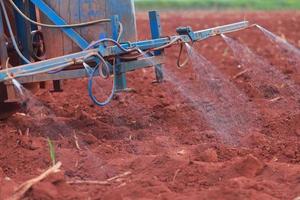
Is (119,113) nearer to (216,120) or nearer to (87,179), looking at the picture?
(216,120)

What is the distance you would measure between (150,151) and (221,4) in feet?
107

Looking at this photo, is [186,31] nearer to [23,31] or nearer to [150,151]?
[150,151]

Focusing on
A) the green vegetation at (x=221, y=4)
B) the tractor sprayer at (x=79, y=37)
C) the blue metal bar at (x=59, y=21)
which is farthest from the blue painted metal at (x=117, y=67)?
the green vegetation at (x=221, y=4)

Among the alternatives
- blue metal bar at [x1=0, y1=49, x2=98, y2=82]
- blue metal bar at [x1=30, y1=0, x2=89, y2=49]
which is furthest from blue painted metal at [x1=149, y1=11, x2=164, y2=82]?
blue metal bar at [x1=0, y1=49, x2=98, y2=82]

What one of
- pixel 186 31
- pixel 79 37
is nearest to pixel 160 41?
pixel 186 31

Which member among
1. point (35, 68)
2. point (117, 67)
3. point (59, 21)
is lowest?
point (117, 67)

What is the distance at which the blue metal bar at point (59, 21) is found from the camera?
722 cm

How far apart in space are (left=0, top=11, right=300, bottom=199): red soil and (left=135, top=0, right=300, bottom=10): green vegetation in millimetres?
27600

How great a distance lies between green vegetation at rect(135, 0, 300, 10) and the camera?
3734 cm

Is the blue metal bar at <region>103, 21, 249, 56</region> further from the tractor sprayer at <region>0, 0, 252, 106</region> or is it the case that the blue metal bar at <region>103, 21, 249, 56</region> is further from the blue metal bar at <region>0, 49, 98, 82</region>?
the blue metal bar at <region>0, 49, 98, 82</region>

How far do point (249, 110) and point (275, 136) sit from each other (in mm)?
1009

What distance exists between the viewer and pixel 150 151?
6730 millimetres

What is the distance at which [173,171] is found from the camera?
5.69m

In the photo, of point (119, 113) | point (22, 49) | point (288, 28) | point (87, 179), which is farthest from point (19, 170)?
point (288, 28)
